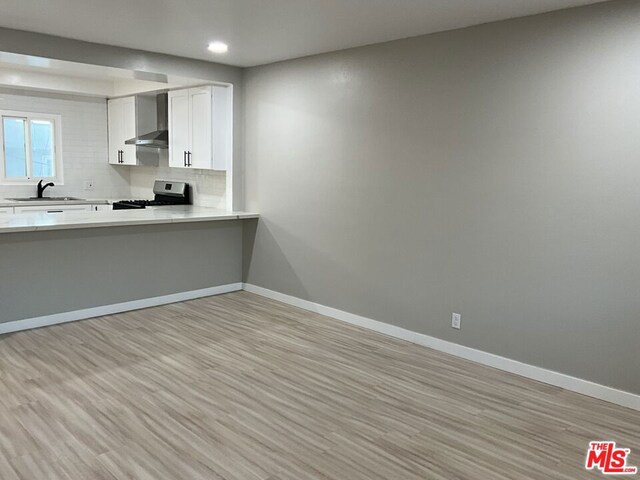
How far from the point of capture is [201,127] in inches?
228

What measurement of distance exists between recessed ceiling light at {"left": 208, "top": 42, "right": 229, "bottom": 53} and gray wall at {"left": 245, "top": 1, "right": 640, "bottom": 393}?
728 millimetres

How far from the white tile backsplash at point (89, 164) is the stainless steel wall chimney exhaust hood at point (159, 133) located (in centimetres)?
38

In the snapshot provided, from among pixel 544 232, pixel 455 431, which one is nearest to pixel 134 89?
pixel 544 232

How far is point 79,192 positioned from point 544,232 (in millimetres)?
6248

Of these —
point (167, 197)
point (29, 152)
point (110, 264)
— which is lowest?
point (110, 264)

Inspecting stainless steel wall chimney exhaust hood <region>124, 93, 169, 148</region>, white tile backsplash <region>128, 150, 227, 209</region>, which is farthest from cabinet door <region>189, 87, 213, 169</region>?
stainless steel wall chimney exhaust hood <region>124, 93, 169, 148</region>

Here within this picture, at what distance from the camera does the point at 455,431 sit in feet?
9.72

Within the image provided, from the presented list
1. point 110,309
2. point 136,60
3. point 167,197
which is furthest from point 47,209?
point 136,60

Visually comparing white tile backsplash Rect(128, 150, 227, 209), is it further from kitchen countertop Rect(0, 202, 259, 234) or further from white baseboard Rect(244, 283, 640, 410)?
white baseboard Rect(244, 283, 640, 410)

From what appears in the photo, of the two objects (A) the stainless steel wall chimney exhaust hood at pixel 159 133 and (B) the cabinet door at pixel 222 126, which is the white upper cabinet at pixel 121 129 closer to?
(A) the stainless steel wall chimney exhaust hood at pixel 159 133

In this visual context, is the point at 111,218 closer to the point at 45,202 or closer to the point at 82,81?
the point at 45,202

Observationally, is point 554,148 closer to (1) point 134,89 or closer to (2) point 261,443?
(2) point 261,443

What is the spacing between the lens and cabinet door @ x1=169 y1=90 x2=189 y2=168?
235 inches

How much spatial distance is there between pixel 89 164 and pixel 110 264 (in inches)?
121
